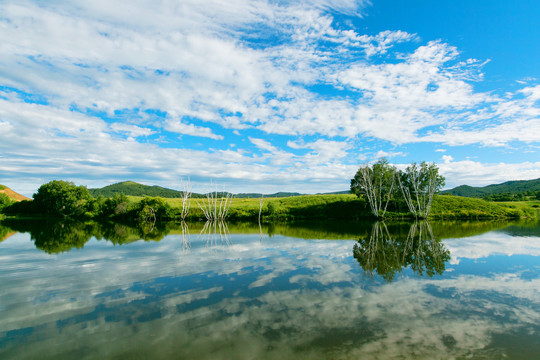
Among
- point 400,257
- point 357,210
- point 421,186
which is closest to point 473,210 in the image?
point 421,186

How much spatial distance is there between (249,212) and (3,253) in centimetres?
4642

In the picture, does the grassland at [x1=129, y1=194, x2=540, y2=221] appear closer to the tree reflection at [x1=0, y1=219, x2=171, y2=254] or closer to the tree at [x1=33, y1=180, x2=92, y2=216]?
the tree reflection at [x1=0, y1=219, x2=171, y2=254]

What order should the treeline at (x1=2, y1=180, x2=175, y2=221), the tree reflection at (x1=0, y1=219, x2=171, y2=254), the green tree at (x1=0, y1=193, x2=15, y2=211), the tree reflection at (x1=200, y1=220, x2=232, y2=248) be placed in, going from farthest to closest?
the green tree at (x1=0, y1=193, x2=15, y2=211) → the treeline at (x1=2, y1=180, x2=175, y2=221) → the tree reflection at (x1=200, y1=220, x2=232, y2=248) → the tree reflection at (x1=0, y1=219, x2=171, y2=254)

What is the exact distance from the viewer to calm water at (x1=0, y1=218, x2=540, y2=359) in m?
6.68

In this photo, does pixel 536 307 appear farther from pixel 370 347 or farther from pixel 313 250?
pixel 313 250

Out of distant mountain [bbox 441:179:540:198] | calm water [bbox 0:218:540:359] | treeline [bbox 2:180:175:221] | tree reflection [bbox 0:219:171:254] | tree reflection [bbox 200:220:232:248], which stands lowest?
calm water [bbox 0:218:540:359]

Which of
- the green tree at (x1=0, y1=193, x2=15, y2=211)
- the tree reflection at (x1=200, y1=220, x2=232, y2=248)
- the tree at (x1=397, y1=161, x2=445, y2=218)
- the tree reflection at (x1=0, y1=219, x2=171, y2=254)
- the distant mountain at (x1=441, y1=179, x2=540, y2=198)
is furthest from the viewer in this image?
the distant mountain at (x1=441, y1=179, x2=540, y2=198)

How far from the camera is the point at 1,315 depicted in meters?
8.91

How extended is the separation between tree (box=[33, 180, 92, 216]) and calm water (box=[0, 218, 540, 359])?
6922 cm

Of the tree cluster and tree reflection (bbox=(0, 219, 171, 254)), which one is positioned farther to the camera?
the tree cluster

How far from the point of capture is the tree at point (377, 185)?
56219mm

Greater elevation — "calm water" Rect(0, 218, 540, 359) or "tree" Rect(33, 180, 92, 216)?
"tree" Rect(33, 180, 92, 216)

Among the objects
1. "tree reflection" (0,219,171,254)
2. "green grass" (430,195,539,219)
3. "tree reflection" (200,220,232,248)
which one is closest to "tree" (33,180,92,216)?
"tree reflection" (0,219,171,254)

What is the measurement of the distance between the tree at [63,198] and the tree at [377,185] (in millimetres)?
71550
